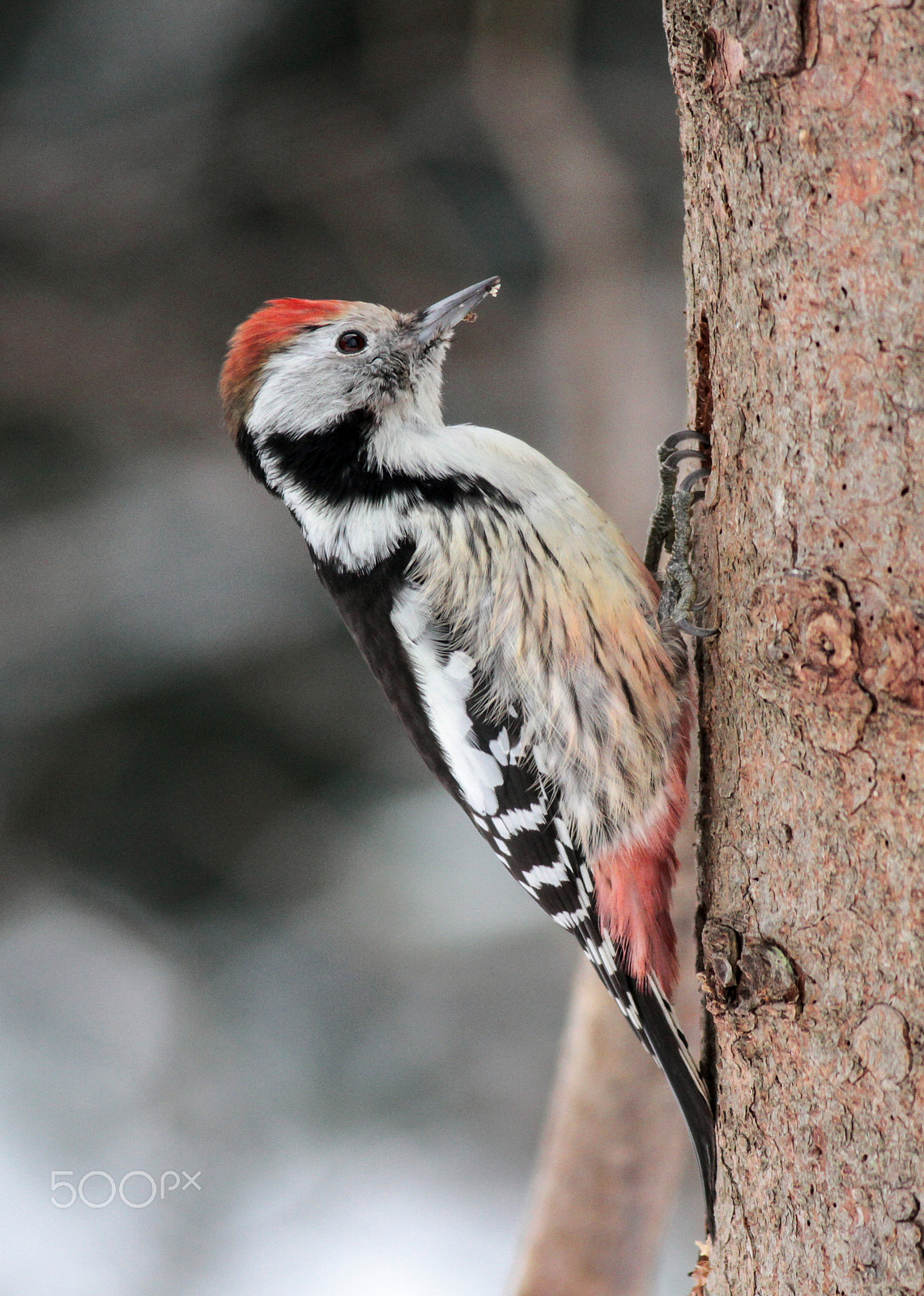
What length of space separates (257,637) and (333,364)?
1357mm

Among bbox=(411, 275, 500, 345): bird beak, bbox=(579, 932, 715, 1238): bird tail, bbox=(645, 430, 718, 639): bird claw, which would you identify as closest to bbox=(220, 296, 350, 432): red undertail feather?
bbox=(411, 275, 500, 345): bird beak

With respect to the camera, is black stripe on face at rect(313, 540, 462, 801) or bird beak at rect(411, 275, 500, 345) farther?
bird beak at rect(411, 275, 500, 345)

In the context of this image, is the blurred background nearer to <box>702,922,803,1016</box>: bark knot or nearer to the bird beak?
the bird beak

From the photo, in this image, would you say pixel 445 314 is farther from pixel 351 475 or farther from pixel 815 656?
pixel 815 656

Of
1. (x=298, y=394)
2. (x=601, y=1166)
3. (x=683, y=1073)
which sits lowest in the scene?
(x=601, y=1166)

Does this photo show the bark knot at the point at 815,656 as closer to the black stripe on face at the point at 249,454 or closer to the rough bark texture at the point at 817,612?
the rough bark texture at the point at 817,612

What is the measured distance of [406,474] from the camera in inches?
51.6

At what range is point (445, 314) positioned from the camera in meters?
1.46

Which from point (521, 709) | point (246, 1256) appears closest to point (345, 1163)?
point (246, 1256)

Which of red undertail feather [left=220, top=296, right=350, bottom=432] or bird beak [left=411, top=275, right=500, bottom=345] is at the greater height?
red undertail feather [left=220, top=296, right=350, bottom=432]

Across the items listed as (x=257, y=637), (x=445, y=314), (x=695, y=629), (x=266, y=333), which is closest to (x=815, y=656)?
(x=695, y=629)

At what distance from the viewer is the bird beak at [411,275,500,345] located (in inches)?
56.3

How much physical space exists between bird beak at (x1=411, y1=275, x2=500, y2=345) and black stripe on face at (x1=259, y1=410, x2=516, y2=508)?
0.53 ft

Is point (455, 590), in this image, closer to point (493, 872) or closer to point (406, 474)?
point (406, 474)
